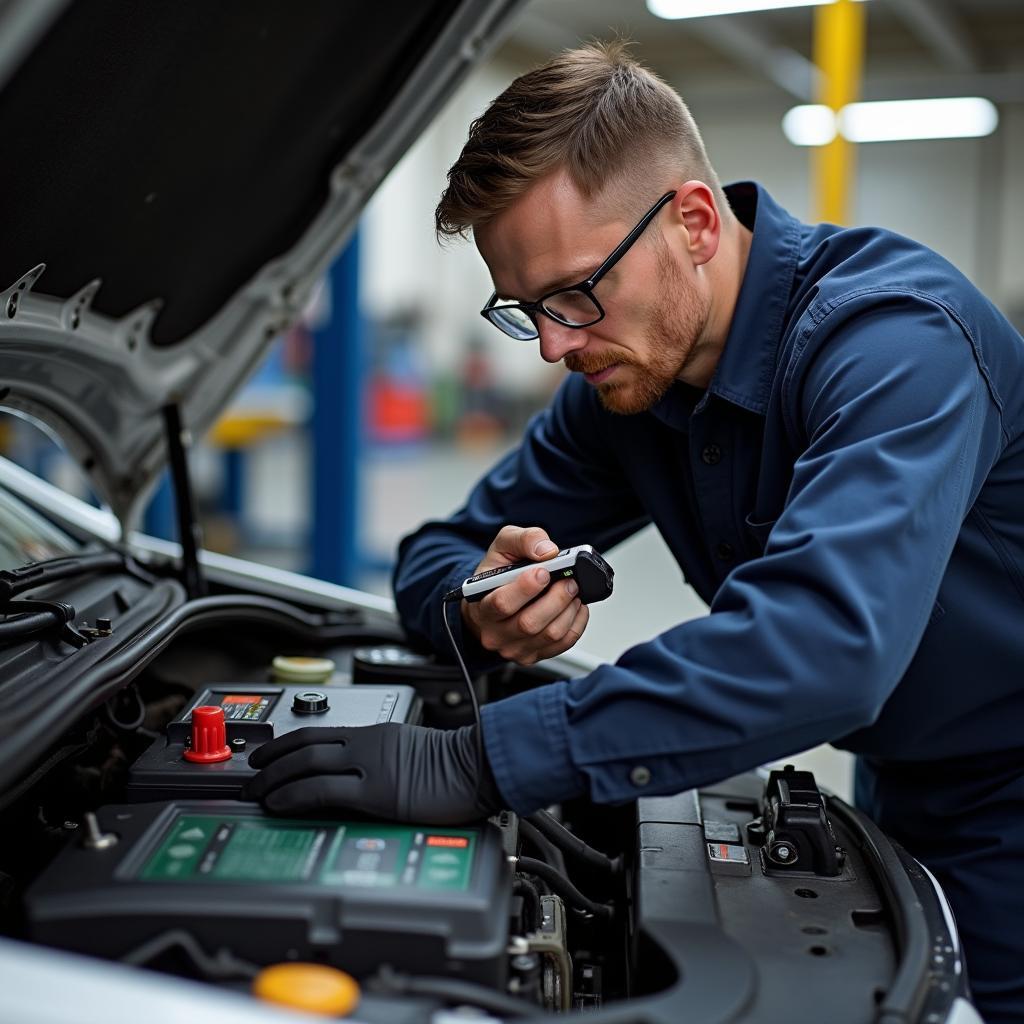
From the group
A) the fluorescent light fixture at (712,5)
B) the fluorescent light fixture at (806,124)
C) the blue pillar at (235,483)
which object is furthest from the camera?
the fluorescent light fixture at (806,124)

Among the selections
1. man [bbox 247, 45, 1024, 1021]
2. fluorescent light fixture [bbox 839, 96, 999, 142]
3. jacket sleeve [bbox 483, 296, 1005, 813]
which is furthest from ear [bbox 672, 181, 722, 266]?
fluorescent light fixture [bbox 839, 96, 999, 142]

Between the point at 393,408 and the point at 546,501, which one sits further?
the point at 393,408

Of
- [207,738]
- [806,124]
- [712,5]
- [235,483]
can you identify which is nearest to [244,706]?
[207,738]

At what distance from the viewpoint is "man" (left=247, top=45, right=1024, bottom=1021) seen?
3.24 ft

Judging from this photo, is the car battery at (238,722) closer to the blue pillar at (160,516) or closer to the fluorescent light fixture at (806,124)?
the blue pillar at (160,516)

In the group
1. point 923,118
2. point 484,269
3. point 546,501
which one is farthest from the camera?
point 484,269

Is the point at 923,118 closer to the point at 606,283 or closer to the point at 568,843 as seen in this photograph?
the point at 606,283

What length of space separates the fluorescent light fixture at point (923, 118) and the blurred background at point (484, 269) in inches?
1.7

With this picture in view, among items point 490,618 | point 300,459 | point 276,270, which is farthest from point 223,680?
point 300,459

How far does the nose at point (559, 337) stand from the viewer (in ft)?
4.34

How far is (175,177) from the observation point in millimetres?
1455

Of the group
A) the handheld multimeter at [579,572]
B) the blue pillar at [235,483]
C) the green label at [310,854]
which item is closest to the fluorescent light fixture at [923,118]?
the blue pillar at [235,483]

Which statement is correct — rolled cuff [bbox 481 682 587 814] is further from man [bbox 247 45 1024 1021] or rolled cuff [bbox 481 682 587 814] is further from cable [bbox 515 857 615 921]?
cable [bbox 515 857 615 921]

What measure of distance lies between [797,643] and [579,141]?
2.01ft
